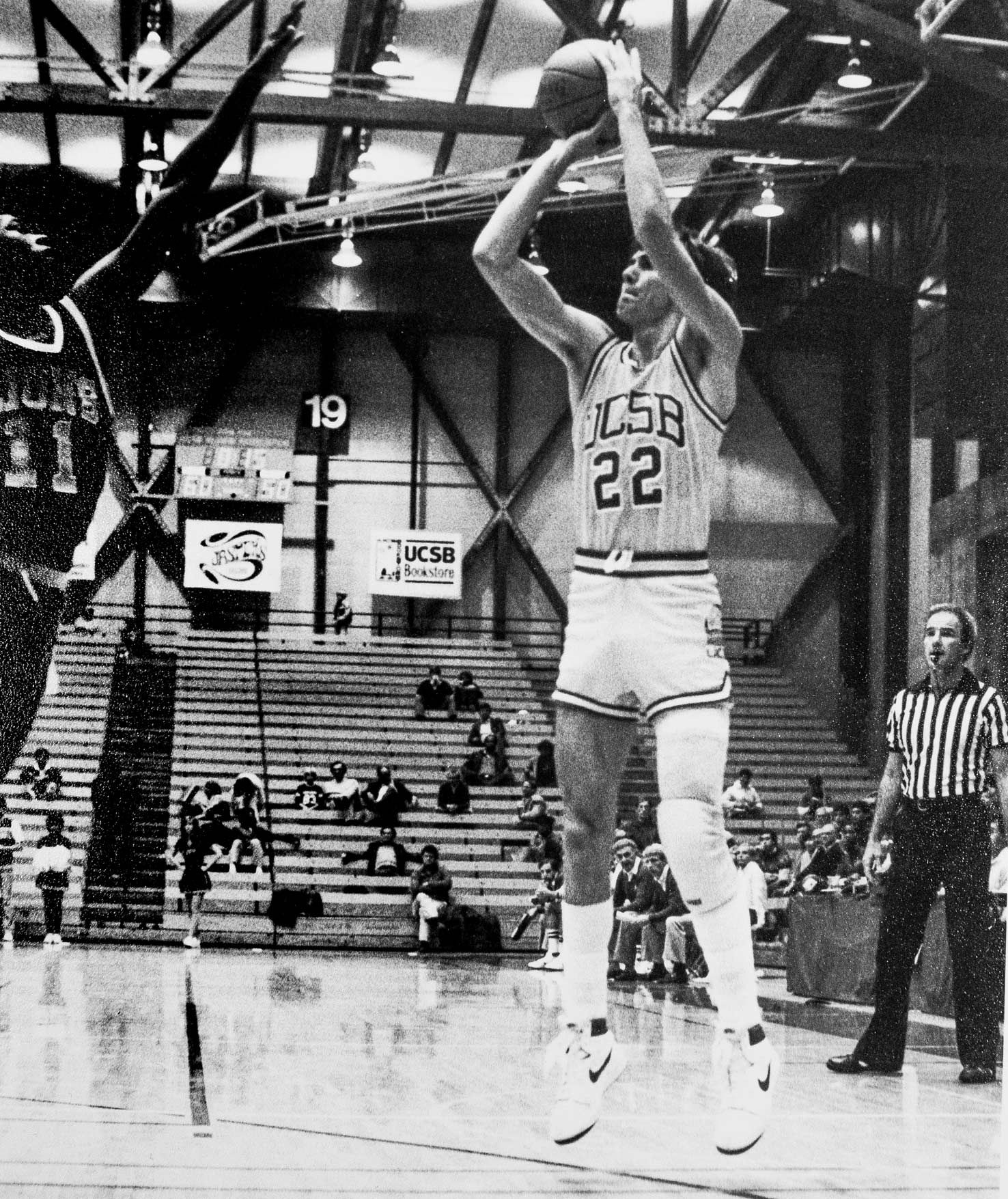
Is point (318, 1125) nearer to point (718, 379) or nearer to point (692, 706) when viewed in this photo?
point (692, 706)

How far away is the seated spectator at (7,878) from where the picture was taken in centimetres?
1641

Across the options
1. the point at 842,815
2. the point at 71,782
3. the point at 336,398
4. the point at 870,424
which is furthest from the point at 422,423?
the point at 842,815

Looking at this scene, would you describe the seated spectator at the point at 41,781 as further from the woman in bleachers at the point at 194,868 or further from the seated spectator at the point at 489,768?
the seated spectator at the point at 489,768

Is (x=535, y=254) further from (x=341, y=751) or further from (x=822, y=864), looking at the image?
(x=822, y=864)

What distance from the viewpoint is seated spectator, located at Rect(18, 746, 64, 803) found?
19.9 metres

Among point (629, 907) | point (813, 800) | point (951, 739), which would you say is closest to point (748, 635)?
point (813, 800)

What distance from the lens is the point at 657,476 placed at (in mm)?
3988

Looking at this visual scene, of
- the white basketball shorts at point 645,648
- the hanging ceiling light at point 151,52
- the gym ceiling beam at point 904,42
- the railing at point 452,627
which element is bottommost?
the white basketball shorts at point 645,648

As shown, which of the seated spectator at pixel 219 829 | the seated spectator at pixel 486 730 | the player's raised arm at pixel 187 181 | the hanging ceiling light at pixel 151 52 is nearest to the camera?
the player's raised arm at pixel 187 181

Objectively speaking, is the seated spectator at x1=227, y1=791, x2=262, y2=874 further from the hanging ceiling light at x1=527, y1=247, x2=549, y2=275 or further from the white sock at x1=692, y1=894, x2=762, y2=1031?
the white sock at x1=692, y1=894, x2=762, y2=1031

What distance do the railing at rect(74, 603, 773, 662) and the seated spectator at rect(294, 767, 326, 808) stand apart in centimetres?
591

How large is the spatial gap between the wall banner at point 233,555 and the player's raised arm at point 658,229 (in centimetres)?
2176

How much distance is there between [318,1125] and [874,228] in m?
22.0

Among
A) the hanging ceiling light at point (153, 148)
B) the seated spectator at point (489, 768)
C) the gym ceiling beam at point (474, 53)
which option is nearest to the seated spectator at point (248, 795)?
the seated spectator at point (489, 768)
